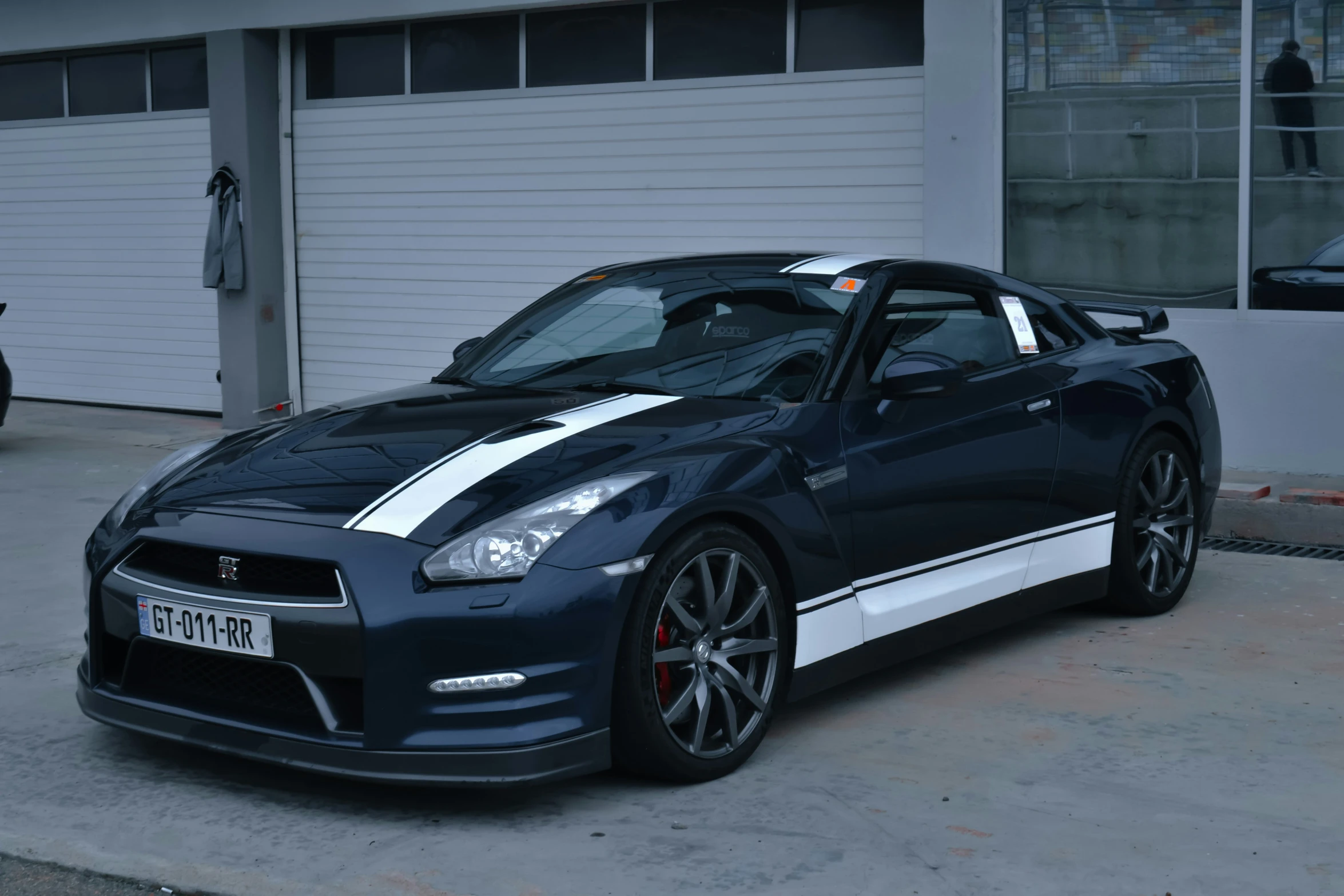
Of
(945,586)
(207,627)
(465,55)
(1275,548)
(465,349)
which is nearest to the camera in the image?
(207,627)

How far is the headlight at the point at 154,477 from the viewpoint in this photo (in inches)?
165

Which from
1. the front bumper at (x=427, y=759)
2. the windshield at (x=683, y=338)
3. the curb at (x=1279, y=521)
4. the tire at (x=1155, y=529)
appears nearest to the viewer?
the front bumper at (x=427, y=759)

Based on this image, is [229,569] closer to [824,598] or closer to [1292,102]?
[824,598]

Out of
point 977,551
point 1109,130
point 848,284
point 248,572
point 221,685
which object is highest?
point 1109,130

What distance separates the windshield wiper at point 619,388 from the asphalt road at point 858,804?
1035 mm

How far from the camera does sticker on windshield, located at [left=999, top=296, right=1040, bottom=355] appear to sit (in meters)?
5.36

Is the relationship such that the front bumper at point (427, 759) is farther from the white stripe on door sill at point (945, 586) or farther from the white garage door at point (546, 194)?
the white garage door at point (546, 194)

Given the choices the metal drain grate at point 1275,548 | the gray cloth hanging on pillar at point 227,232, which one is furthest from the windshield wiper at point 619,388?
the gray cloth hanging on pillar at point 227,232

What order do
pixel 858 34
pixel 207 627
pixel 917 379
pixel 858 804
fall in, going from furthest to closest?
pixel 858 34 → pixel 917 379 → pixel 858 804 → pixel 207 627

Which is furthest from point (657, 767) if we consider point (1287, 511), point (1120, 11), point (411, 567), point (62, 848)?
point (1120, 11)

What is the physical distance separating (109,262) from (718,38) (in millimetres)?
6177

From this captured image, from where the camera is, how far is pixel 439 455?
3963 millimetres

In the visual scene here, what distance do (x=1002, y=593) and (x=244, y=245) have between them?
8534 millimetres

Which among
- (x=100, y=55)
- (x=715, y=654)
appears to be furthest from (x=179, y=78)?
(x=715, y=654)
